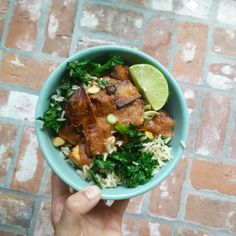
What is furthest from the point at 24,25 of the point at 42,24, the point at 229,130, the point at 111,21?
the point at 229,130

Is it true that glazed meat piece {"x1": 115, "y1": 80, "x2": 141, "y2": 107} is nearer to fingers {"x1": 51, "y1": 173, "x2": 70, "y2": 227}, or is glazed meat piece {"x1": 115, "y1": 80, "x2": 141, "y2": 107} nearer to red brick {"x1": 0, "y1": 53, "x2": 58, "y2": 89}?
A: fingers {"x1": 51, "y1": 173, "x2": 70, "y2": 227}

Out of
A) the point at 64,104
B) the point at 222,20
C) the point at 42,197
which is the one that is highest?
the point at 222,20

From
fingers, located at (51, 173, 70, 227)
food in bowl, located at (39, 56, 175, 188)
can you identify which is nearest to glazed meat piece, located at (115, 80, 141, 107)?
food in bowl, located at (39, 56, 175, 188)

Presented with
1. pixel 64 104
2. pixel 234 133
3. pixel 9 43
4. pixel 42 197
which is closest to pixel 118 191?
pixel 64 104

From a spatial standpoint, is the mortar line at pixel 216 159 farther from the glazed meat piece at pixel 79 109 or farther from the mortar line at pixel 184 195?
the glazed meat piece at pixel 79 109

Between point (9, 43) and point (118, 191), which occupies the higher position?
point (9, 43)

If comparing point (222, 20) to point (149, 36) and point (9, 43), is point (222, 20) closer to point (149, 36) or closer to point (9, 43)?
point (149, 36)
